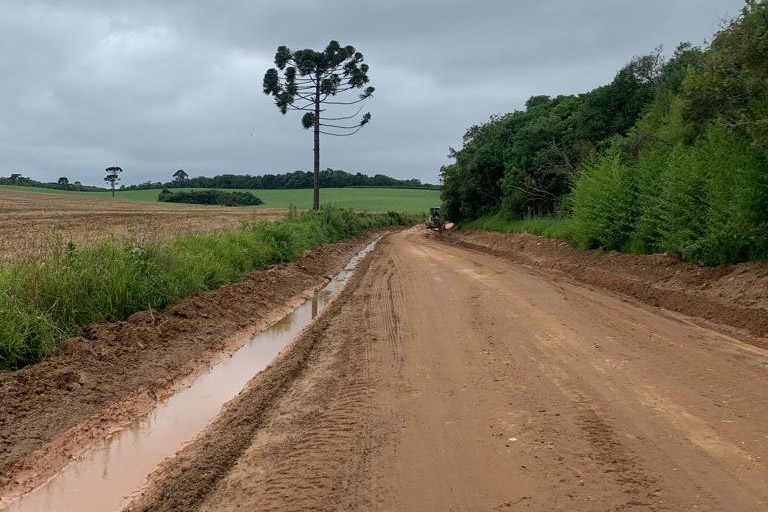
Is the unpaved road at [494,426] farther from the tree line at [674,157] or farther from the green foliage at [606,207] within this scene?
the green foliage at [606,207]

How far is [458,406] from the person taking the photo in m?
5.68

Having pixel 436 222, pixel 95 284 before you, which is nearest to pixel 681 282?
pixel 95 284

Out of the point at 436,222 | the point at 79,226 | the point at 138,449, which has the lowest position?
the point at 138,449

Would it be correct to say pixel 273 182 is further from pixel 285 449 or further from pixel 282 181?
pixel 285 449

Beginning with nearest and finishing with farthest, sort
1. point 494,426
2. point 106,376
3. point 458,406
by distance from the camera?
point 494,426
point 458,406
point 106,376

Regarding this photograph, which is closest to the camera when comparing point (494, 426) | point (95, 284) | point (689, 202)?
point (494, 426)

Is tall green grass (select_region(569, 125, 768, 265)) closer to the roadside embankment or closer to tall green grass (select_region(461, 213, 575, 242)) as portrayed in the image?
tall green grass (select_region(461, 213, 575, 242))

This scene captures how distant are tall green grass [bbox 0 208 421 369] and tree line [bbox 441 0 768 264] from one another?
11303 mm

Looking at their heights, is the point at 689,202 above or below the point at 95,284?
above

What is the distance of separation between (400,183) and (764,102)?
139 metres

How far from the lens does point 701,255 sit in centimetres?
1351

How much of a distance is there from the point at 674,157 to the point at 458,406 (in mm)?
12809

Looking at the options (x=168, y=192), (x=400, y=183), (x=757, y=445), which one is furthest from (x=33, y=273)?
(x=400, y=183)

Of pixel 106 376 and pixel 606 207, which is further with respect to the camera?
pixel 606 207
